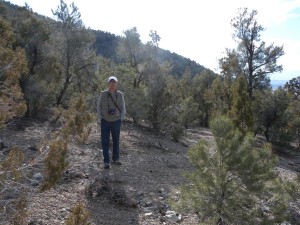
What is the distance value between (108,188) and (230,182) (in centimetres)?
215

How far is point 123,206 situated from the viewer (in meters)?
5.47

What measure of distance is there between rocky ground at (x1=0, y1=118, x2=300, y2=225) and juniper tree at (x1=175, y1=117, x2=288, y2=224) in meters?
0.72

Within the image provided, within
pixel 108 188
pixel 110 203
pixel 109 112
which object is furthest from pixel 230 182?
pixel 109 112

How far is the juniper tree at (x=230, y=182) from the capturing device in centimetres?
455

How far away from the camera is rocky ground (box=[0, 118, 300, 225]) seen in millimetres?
4875

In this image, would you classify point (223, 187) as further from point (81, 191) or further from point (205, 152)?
point (81, 191)

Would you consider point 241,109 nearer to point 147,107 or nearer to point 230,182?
point 147,107

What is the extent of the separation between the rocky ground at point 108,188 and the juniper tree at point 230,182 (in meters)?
0.72

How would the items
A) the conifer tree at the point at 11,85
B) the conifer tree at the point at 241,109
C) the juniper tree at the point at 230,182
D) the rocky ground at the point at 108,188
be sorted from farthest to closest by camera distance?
1. the conifer tree at the point at 241,109
2. the rocky ground at the point at 108,188
3. the juniper tree at the point at 230,182
4. the conifer tree at the point at 11,85

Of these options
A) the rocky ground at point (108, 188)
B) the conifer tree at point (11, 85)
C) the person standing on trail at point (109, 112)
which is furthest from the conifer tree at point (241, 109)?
the conifer tree at point (11, 85)

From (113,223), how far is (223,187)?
5.09ft

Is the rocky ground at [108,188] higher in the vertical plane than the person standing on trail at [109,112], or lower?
lower

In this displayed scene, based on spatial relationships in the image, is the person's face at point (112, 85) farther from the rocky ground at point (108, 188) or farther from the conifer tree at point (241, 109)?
the conifer tree at point (241, 109)

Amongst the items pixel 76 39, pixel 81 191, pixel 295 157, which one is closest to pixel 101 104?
pixel 81 191
